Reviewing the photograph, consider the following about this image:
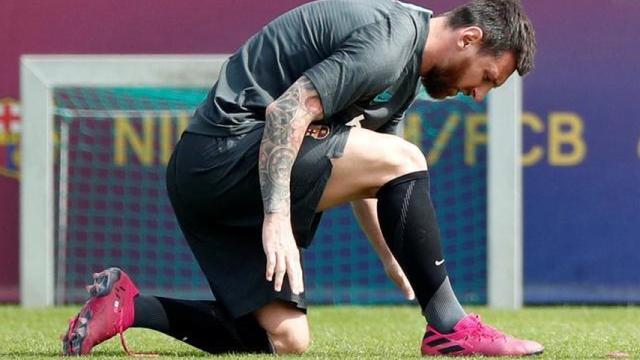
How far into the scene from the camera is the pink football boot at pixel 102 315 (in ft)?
10.1

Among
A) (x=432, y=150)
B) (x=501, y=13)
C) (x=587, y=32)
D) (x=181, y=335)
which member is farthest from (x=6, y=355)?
(x=587, y=32)

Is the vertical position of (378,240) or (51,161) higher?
(51,161)

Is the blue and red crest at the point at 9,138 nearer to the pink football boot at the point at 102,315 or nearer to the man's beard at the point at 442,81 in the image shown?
the pink football boot at the point at 102,315

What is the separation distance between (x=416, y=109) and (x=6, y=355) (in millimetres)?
2412

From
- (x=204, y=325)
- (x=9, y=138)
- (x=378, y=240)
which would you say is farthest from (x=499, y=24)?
(x=9, y=138)

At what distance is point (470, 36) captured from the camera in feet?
9.68

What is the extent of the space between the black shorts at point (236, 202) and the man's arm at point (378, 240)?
0.24 m

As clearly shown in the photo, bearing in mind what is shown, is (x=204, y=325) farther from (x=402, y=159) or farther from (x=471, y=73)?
(x=471, y=73)

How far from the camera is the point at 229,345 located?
10.5 feet

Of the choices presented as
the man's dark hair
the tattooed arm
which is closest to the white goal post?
the man's dark hair

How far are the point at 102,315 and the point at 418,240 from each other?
71 centimetres

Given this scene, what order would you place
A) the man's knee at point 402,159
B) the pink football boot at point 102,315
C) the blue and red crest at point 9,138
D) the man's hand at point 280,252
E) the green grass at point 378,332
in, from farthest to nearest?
1. the blue and red crest at point 9,138
2. the green grass at point 378,332
3. the pink football boot at point 102,315
4. the man's knee at point 402,159
5. the man's hand at point 280,252

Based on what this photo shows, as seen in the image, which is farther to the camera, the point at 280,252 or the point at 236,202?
the point at 236,202

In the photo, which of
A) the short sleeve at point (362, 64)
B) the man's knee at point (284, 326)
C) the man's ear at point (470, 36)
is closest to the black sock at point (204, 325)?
the man's knee at point (284, 326)
